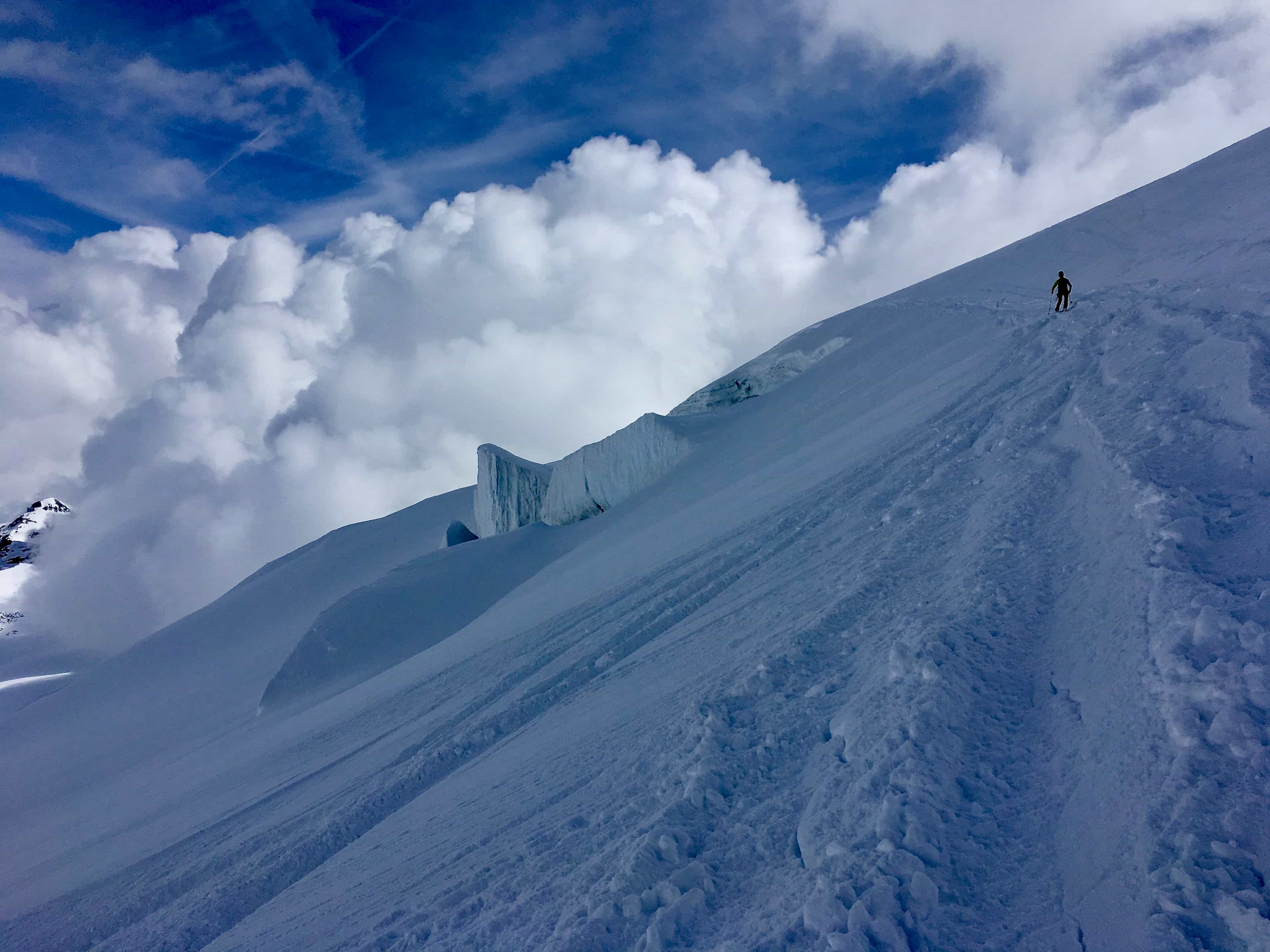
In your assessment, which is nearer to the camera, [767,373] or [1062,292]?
[1062,292]

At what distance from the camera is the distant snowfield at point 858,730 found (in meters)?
3.36

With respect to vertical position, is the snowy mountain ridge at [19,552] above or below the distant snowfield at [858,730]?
above

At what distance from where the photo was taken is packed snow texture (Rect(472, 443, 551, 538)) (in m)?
26.4

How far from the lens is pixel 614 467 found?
2308 cm

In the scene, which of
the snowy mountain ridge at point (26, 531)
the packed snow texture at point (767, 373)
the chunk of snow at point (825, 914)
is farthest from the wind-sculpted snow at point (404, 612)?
the snowy mountain ridge at point (26, 531)

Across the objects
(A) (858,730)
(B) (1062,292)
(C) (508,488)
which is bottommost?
(A) (858,730)

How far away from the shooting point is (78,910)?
802 centimetres

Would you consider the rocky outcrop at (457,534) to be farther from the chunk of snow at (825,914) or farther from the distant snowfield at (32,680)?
the distant snowfield at (32,680)

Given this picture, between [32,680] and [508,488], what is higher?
[32,680]

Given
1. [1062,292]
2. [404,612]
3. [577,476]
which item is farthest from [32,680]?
[1062,292]

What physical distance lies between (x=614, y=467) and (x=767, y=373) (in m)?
6.46

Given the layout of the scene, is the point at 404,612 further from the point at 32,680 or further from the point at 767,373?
the point at 32,680

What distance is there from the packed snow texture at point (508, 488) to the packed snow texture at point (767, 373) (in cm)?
565

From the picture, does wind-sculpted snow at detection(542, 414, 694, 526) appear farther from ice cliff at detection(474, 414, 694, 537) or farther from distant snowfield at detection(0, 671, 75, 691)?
distant snowfield at detection(0, 671, 75, 691)
